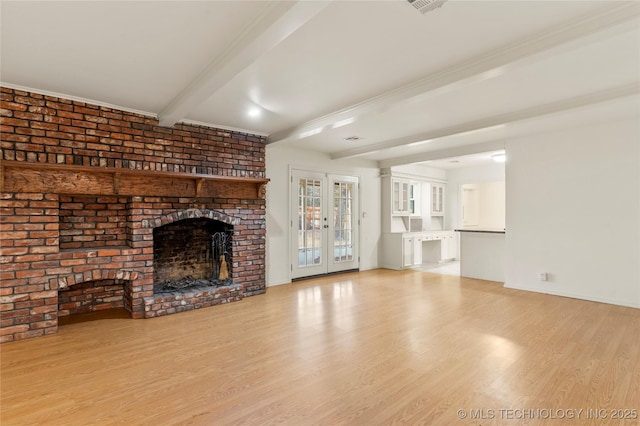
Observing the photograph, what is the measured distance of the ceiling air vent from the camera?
197 centimetres

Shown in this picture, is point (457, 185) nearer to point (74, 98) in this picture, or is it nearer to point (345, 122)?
point (345, 122)

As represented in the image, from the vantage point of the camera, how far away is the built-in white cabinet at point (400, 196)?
7600 millimetres

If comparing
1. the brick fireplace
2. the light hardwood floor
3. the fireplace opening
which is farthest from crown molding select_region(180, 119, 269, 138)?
the light hardwood floor

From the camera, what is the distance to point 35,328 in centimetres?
335

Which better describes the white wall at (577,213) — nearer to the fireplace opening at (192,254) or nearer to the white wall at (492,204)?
the white wall at (492,204)

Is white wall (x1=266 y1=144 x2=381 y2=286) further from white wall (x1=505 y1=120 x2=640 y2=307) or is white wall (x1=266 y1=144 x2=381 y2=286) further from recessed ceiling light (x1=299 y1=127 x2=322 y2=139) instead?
white wall (x1=505 y1=120 x2=640 y2=307)

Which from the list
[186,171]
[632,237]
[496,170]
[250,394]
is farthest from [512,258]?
[186,171]

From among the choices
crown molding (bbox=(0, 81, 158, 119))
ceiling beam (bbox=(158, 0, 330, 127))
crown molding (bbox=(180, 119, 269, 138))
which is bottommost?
ceiling beam (bbox=(158, 0, 330, 127))

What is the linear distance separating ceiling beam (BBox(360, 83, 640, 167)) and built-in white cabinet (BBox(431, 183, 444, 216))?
11.4 ft

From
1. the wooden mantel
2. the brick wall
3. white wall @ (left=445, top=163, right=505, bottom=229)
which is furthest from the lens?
white wall @ (left=445, top=163, right=505, bottom=229)

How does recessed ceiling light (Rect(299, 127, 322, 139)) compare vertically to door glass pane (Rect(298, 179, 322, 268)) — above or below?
above

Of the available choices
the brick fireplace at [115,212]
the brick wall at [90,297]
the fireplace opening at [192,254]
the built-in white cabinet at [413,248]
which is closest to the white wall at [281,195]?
the brick fireplace at [115,212]

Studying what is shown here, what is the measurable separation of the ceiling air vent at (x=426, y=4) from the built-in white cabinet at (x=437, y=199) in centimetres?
706

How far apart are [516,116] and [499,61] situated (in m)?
1.80
